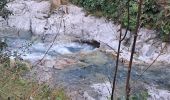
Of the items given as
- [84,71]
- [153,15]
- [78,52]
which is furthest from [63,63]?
[153,15]

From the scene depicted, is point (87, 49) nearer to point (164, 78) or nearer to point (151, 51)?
point (151, 51)

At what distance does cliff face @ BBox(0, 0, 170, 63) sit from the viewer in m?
10.9

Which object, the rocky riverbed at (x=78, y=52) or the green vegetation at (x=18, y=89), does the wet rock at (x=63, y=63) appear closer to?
the rocky riverbed at (x=78, y=52)

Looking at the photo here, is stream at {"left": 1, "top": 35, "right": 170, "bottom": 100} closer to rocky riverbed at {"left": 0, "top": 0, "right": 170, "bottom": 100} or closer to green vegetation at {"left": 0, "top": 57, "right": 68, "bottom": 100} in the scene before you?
rocky riverbed at {"left": 0, "top": 0, "right": 170, "bottom": 100}

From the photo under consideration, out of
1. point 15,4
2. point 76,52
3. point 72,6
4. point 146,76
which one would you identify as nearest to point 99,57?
point 76,52

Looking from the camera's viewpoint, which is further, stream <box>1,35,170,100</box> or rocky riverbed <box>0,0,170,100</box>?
rocky riverbed <box>0,0,170,100</box>

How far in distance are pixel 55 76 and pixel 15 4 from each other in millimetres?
5400

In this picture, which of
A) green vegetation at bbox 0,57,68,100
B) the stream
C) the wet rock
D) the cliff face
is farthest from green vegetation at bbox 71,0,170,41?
green vegetation at bbox 0,57,68,100

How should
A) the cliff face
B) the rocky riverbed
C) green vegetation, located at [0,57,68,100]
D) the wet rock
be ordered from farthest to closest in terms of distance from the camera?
1. the cliff face
2. the wet rock
3. the rocky riverbed
4. green vegetation, located at [0,57,68,100]

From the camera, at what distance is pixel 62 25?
12305 mm

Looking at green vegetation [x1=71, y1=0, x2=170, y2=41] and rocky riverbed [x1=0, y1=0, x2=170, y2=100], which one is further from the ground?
green vegetation [x1=71, y1=0, x2=170, y2=41]

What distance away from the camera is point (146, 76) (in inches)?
358

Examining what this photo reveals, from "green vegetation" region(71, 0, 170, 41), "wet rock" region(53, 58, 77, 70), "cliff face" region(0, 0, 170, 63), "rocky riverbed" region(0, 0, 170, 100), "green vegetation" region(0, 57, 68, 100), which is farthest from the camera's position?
"cliff face" region(0, 0, 170, 63)

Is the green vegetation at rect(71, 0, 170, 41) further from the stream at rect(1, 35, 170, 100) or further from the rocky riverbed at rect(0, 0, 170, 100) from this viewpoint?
the stream at rect(1, 35, 170, 100)
